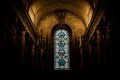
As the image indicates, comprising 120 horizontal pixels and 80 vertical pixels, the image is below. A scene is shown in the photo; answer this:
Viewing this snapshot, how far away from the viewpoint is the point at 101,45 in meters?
21.8

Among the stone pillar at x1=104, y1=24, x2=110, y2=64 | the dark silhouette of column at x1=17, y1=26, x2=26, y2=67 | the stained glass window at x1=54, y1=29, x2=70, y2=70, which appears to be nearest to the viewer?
the stone pillar at x1=104, y1=24, x2=110, y2=64

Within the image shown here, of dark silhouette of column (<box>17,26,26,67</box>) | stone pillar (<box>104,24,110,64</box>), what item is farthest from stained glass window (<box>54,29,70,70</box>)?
stone pillar (<box>104,24,110,64</box>)

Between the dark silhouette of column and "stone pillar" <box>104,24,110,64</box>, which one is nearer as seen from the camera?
"stone pillar" <box>104,24,110,64</box>

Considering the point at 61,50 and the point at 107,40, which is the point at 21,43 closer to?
the point at 107,40

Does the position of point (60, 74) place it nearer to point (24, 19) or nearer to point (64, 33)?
point (64, 33)

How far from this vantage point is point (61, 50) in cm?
2906

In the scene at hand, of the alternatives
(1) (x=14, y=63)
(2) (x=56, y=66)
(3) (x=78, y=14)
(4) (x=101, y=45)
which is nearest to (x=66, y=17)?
(3) (x=78, y=14)

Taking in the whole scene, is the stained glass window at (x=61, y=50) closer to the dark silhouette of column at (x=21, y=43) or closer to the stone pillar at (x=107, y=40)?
the dark silhouette of column at (x=21, y=43)

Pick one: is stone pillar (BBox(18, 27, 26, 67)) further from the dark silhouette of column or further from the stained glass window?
the stained glass window

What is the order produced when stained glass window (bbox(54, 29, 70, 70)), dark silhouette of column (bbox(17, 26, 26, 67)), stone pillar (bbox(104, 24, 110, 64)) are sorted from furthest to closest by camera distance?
stained glass window (bbox(54, 29, 70, 70)), dark silhouette of column (bbox(17, 26, 26, 67)), stone pillar (bbox(104, 24, 110, 64))

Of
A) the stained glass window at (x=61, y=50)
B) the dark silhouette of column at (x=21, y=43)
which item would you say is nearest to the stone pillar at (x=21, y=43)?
the dark silhouette of column at (x=21, y=43)

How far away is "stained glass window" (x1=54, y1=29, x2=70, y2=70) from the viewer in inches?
1124

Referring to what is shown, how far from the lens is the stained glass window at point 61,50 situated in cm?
2855

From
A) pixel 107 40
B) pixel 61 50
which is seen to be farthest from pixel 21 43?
pixel 61 50
